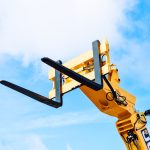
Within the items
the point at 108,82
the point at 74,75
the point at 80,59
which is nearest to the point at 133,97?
the point at 108,82

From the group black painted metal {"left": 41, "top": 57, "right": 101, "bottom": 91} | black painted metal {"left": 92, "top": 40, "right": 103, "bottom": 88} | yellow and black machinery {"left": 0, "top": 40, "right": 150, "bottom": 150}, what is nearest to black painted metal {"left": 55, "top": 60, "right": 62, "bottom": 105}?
yellow and black machinery {"left": 0, "top": 40, "right": 150, "bottom": 150}

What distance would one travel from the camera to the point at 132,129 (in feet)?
23.6

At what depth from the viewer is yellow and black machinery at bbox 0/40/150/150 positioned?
6.42 meters

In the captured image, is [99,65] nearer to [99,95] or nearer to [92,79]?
[92,79]

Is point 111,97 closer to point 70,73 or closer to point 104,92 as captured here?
point 104,92

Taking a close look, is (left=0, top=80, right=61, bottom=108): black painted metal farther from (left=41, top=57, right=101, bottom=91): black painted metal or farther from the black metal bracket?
(left=41, top=57, right=101, bottom=91): black painted metal

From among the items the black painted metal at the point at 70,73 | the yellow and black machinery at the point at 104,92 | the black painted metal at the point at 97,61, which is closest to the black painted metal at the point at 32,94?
the yellow and black machinery at the point at 104,92

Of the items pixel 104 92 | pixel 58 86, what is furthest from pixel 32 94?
pixel 104 92

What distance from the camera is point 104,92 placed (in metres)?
6.88

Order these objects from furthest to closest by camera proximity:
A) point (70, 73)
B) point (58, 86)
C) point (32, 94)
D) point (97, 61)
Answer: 1. point (58, 86)
2. point (32, 94)
3. point (97, 61)
4. point (70, 73)

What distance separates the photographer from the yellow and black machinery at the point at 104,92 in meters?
6.42

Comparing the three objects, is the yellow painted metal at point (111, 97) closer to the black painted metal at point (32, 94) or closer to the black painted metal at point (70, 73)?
the black painted metal at point (32, 94)

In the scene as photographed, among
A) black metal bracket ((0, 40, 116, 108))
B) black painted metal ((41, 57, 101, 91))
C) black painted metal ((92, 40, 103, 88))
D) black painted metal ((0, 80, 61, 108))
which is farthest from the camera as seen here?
black painted metal ((0, 80, 61, 108))

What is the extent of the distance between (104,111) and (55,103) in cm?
97
